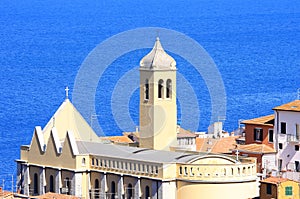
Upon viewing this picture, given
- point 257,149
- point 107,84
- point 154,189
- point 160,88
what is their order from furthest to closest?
1. point 107,84
2. point 257,149
3. point 160,88
4. point 154,189

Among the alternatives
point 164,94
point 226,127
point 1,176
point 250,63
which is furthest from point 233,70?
point 164,94

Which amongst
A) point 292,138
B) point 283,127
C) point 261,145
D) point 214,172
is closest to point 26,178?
point 261,145

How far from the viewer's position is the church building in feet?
216

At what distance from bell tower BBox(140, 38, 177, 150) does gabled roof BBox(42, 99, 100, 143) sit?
104 inches

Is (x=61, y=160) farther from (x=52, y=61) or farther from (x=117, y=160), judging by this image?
(x=52, y=61)

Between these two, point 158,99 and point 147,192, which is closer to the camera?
point 147,192

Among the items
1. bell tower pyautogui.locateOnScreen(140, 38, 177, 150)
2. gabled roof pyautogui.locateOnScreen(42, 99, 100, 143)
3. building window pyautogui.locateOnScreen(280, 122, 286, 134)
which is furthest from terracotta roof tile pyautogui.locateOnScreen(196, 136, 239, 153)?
gabled roof pyautogui.locateOnScreen(42, 99, 100, 143)

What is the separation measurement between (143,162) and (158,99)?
4.85 m

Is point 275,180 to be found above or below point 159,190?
above

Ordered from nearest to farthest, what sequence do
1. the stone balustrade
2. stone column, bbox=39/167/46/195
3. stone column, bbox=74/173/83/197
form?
1. the stone balustrade
2. stone column, bbox=74/173/83/197
3. stone column, bbox=39/167/46/195

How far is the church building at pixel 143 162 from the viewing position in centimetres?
6569

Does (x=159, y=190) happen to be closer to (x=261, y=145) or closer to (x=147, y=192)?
(x=147, y=192)

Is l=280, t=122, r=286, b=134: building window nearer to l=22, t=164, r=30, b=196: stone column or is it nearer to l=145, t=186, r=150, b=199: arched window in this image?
l=145, t=186, r=150, b=199: arched window

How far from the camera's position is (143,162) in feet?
219
